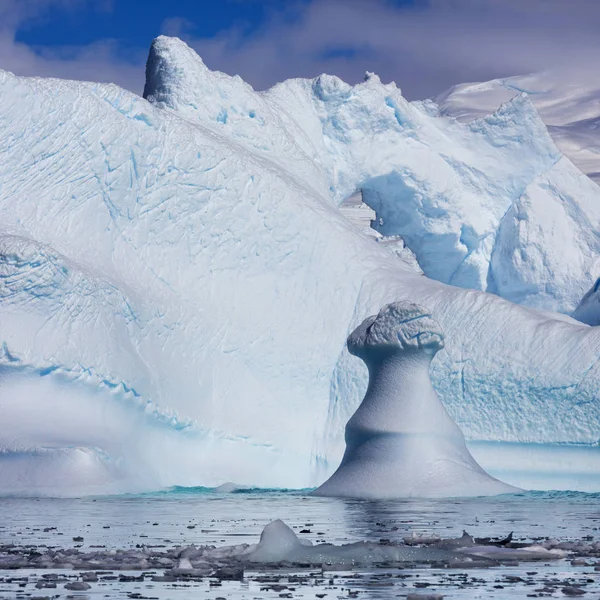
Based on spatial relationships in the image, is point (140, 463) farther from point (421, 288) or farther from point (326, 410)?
A: point (421, 288)

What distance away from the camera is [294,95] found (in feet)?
104

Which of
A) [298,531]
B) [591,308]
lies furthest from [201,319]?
[298,531]

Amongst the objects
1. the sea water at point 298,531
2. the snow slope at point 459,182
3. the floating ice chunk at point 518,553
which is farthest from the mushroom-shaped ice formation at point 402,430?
the snow slope at point 459,182

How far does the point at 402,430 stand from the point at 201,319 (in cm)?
581

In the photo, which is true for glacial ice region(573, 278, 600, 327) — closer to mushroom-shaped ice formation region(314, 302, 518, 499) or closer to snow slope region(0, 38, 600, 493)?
snow slope region(0, 38, 600, 493)

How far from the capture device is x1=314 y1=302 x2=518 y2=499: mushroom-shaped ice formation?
19.6 metres

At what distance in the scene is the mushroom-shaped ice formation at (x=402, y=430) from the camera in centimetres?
1964

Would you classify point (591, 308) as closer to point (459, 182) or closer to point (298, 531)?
point (459, 182)

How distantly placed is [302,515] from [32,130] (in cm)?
1180

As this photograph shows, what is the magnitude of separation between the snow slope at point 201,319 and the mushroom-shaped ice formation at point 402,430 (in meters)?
3.07

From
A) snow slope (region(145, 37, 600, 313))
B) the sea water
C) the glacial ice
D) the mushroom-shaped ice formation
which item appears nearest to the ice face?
the mushroom-shaped ice formation

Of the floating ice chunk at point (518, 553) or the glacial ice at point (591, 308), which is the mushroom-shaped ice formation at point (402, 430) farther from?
the glacial ice at point (591, 308)

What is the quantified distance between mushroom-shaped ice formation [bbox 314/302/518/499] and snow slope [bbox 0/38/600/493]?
3074 millimetres

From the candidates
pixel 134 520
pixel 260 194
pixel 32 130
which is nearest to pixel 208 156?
pixel 260 194
